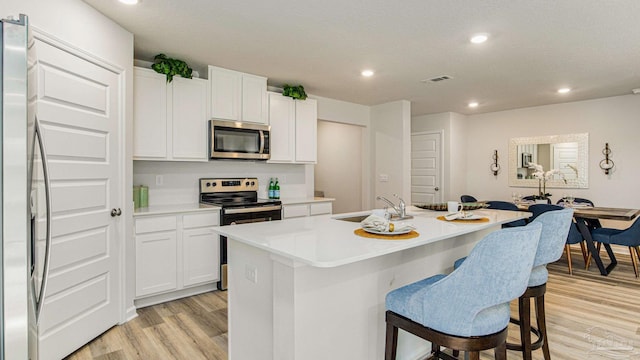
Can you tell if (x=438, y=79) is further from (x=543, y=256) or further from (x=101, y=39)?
(x=101, y=39)

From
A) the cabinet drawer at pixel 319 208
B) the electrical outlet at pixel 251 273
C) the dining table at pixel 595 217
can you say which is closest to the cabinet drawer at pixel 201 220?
the cabinet drawer at pixel 319 208

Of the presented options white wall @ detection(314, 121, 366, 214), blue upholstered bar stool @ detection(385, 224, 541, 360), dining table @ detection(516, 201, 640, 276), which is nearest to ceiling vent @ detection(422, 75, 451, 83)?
dining table @ detection(516, 201, 640, 276)

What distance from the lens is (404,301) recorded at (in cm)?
162

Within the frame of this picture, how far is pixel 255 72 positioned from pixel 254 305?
2.87 metres

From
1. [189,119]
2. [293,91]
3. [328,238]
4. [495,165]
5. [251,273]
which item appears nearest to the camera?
[328,238]

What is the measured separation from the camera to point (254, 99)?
4082mm

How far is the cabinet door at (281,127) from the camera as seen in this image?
4.31 metres

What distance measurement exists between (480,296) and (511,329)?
1.75 m

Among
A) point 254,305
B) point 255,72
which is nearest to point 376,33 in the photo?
point 255,72

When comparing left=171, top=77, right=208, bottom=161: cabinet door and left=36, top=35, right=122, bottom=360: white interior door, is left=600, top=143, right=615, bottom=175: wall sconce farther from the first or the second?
left=36, top=35, right=122, bottom=360: white interior door

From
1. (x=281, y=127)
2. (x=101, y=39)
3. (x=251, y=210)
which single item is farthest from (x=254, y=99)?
(x=101, y=39)

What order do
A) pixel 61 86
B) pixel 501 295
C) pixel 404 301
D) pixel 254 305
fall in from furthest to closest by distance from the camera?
pixel 61 86
pixel 254 305
pixel 404 301
pixel 501 295

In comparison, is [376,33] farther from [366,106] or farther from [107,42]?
[366,106]

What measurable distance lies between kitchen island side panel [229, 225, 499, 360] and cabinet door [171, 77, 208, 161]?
6.19ft
